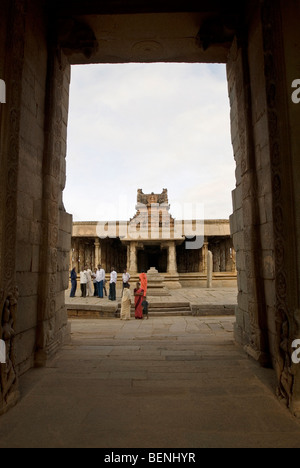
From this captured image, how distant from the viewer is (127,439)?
189cm

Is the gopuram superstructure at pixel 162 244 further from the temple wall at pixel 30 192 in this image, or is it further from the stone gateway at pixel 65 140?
the temple wall at pixel 30 192

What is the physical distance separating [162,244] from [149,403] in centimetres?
1418

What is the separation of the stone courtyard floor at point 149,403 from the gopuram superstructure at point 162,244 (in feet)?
39.7

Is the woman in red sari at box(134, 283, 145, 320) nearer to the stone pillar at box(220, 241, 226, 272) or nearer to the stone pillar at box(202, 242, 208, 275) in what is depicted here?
the stone pillar at box(202, 242, 208, 275)

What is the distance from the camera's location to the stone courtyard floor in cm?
191

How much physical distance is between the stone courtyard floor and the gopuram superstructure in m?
12.1

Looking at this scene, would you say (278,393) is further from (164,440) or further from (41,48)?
(41,48)

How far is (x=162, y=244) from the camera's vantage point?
16531mm

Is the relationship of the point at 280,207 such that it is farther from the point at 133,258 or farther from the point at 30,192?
the point at 133,258

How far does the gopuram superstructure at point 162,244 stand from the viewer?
16.2m

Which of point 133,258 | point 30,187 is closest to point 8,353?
point 30,187

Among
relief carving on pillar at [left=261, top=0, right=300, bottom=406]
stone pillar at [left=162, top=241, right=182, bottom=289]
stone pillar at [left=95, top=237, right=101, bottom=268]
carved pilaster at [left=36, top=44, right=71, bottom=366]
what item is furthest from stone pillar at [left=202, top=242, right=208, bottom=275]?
relief carving on pillar at [left=261, top=0, right=300, bottom=406]
